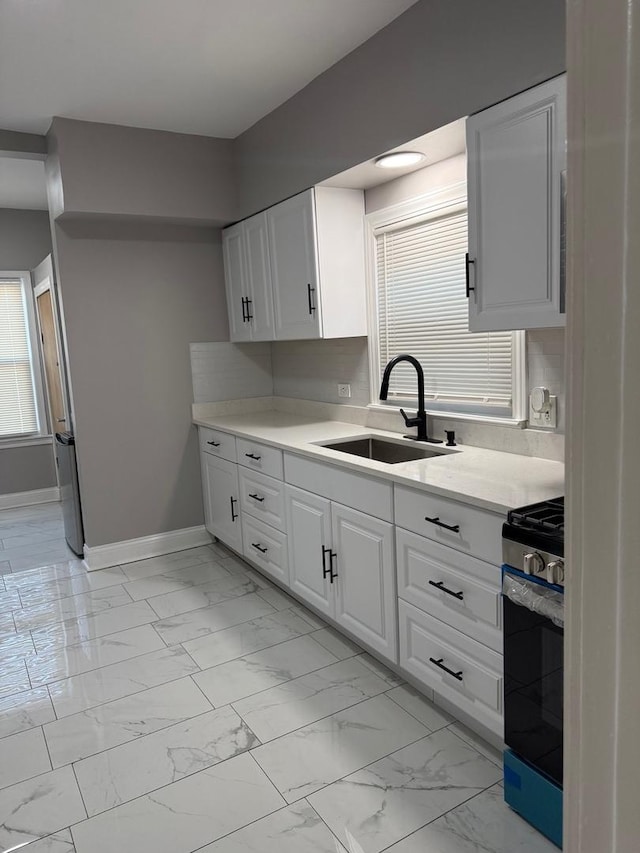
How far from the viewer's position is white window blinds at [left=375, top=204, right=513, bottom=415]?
111 inches

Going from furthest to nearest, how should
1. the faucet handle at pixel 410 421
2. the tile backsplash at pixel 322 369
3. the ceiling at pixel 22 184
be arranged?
the ceiling at pixel 22 184 → the tile backsplash at pixel 322 369 → the faucet handle at pixel 410 421

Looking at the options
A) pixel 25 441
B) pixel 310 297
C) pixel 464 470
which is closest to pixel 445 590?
pixel 464 470

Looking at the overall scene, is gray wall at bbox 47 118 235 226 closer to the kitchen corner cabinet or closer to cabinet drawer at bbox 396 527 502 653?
the kitchen corner cabinet

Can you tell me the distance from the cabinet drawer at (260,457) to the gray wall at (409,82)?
1382 mm

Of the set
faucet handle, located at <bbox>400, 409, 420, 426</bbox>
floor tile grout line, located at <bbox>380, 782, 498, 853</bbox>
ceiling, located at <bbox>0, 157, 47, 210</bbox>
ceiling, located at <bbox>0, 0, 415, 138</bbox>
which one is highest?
ceiling, located at <bbox>0, 0, 415, 138</bbox>

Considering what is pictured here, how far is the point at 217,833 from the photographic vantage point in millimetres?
1861

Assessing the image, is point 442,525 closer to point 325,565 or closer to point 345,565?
point 345,565

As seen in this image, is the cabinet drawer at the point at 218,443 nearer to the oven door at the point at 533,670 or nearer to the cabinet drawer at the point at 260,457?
the cabinet drawer at the point at 260,457

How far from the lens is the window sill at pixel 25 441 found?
5.66m

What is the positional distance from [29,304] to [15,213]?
77cm

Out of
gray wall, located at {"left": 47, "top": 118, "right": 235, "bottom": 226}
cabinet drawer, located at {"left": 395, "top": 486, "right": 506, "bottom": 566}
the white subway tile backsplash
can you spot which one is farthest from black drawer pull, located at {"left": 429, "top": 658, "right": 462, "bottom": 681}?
Answer: gray wall, located at {"left": 47, "top": 118, "right": 235, "bottom": 226}

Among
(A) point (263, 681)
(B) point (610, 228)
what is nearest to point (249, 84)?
(A) point (263, 681)

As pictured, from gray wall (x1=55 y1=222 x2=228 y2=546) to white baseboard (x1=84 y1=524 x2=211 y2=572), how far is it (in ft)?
0.16

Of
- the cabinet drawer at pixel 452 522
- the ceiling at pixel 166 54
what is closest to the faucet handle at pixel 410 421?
the cabinet drawer at pixel 452 522
